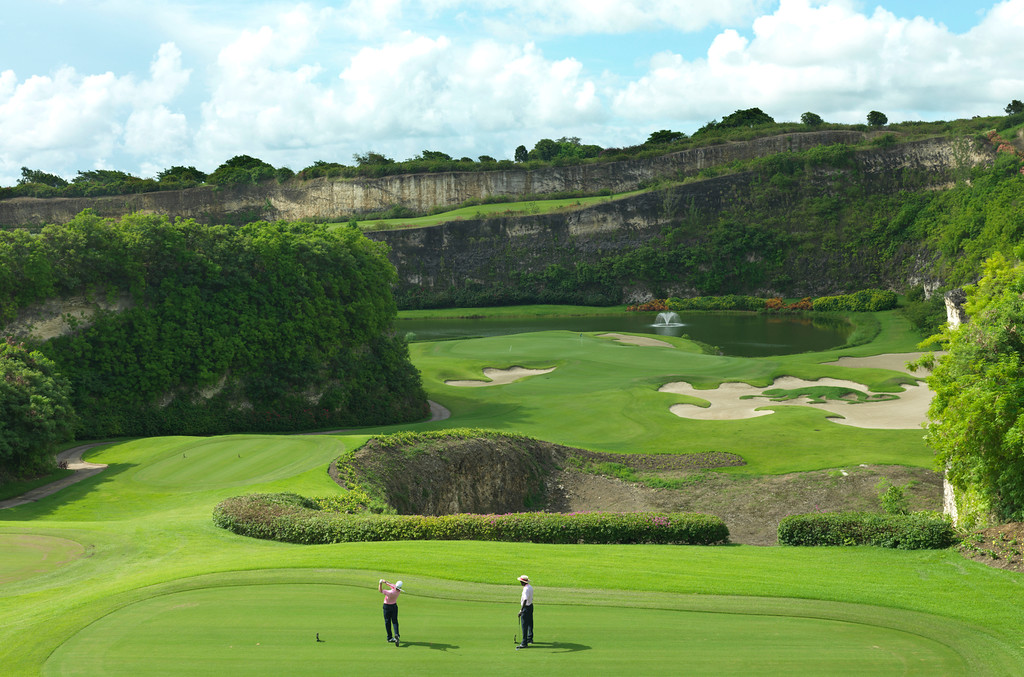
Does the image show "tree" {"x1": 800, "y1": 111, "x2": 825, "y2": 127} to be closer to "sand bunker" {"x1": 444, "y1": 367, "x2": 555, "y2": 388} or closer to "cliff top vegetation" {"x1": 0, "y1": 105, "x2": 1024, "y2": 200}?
"cliff top vegetation" {"x1": 0, "y1": 105, "x2": 1024, "y2": 200}

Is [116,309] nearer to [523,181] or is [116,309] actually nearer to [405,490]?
[405,490]

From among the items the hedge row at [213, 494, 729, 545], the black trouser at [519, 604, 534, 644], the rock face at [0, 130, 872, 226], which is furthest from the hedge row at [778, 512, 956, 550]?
the rock face at [0, 130, 872, 226]

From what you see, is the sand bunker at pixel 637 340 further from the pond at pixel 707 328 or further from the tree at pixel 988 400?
the tree at pixel 988 400

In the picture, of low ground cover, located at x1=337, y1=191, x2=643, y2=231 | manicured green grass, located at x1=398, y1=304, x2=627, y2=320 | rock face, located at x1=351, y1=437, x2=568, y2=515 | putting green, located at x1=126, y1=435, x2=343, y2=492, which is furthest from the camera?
low ground cover, located at x1=337, y1=191, x2=643, y2=231

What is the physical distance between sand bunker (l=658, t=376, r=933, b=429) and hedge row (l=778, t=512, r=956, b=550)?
16.7m

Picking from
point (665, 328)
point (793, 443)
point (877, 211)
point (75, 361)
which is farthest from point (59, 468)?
point (877, 211)

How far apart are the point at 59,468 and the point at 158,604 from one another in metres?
18.8

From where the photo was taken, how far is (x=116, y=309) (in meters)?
40.1

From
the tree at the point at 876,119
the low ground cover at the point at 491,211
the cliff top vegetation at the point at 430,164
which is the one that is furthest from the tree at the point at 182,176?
the tree at the point at 876,119

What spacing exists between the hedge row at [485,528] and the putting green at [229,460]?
6.16m

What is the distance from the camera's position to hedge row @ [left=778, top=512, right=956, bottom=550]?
19.0m

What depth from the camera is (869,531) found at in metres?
19.8

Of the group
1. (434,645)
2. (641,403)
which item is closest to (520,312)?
(641,403)

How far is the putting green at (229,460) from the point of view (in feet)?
89.5
